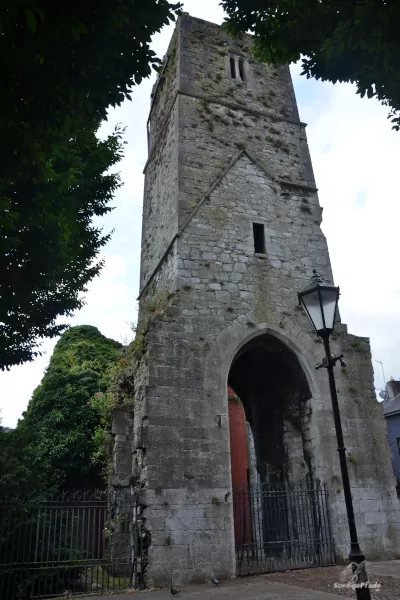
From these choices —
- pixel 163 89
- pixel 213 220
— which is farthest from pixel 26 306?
pixel 163 89

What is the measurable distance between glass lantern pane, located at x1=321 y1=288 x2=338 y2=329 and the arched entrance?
4881 millimetres

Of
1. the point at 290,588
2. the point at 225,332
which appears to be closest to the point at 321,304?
the point at 290,588

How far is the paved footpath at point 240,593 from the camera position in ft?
22.1

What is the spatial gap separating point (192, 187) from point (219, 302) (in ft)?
10.5

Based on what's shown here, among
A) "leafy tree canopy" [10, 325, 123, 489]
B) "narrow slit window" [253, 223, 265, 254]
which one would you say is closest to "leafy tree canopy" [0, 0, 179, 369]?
"narrow slit window" [253, 223, 265, 254]

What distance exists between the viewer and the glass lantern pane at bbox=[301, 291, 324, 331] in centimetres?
571

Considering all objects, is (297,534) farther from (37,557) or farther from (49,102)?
(49,102)

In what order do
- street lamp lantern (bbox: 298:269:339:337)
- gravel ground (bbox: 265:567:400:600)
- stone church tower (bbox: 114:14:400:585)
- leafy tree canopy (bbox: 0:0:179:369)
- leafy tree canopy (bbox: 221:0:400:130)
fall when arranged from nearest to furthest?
leafy tree canopy (bbox: 0:0:179:369) < leafy tree canopy (bbox: 221:0:400:130) < street lamp lantern (bbox: 298:269:339:337) < gravel ground (bbox: 265:567:400:600) < stone church tower (bbox: 114:14:400:585)

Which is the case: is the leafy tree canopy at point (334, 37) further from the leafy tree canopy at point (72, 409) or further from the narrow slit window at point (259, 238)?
the leafy tree canopy at point (72, 409)

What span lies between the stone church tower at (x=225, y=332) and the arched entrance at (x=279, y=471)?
7 centimetres

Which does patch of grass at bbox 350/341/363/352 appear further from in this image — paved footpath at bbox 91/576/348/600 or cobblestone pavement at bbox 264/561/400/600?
paved footpath at bbox 91/576/348/600

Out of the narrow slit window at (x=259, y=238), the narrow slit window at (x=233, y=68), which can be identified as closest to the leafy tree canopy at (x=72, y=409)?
the narrow slit window at (x=259, y=238)

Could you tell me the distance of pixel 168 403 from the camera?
30.5 feet

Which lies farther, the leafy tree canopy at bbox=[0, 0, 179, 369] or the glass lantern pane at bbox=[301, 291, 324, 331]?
the glass lantern pane at bbox=[301, 291, 324, 331]
